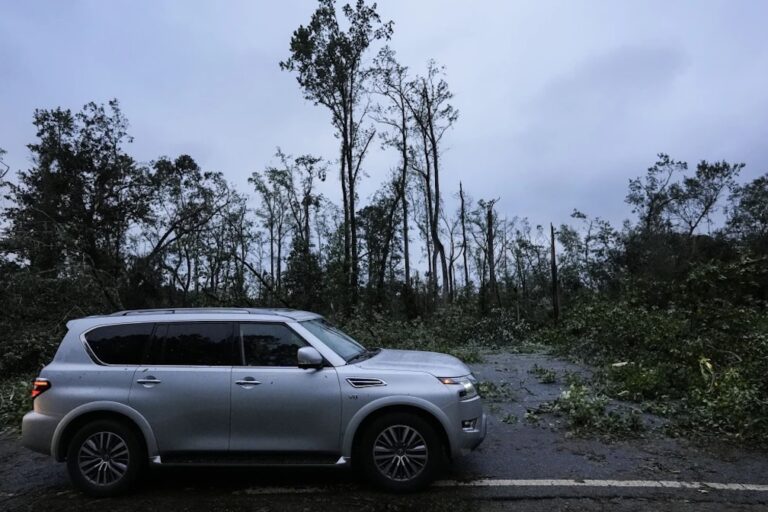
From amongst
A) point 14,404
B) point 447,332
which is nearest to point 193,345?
point 14,404

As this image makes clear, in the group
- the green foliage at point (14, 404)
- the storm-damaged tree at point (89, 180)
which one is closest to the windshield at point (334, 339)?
the green foliage at point (14, 404)

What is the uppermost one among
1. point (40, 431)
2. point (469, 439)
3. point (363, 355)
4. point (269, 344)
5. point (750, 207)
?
point (750, 207)

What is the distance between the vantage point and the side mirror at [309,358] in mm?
5020

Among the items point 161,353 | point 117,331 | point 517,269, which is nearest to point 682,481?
point 161,353

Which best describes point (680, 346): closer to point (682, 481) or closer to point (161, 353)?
point (682, 481)

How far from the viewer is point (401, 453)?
4988 millimetres

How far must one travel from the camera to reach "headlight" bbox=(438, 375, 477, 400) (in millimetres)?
5074

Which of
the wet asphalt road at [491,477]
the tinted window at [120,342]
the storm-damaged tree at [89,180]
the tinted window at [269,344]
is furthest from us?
the storm-damaged tree at [89,180]

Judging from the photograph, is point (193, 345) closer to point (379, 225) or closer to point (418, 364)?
point (418, 364)

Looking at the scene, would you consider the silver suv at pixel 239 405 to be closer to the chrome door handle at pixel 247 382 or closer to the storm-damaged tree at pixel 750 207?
the chrome door handle at pixel 247 382

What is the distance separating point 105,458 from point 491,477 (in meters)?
3.66

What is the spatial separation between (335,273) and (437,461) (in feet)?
60.5

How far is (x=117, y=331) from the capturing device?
549 cm

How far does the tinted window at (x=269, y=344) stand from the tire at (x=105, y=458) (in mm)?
1292
